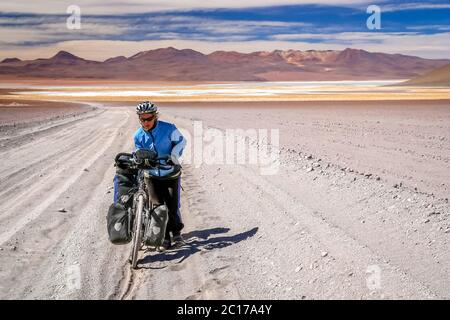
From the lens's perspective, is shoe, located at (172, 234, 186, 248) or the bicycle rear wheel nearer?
the bicycle rear wheel

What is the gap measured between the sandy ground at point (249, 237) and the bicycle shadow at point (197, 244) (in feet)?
0.05

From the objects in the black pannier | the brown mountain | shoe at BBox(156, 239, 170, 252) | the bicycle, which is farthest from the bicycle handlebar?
the brown mountain

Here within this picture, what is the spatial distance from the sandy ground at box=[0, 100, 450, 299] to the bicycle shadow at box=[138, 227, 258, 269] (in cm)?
1

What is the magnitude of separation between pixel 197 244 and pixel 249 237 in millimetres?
841

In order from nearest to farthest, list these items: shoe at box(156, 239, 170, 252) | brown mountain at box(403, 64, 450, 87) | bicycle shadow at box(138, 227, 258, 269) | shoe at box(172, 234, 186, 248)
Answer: bicycle shadow at box(138, 227, 258, 269) < shoe at box(156, 239, 170, 252) < shoe at box(172, 234, 186, 248) < brown mountain at box(403, 64, 450, 87)

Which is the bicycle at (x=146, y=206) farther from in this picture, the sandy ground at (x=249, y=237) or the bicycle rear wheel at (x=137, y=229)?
the sandy ground at (x=249, y=237)

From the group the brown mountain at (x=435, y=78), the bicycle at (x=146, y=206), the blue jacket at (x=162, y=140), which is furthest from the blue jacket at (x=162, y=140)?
the brown mountain at (x=435, y=78)

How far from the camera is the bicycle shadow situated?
686 cm

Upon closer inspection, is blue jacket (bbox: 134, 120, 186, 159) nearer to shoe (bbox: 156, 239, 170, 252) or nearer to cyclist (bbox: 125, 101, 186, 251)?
cyclist (bbox: 125, 101, 186, 251)

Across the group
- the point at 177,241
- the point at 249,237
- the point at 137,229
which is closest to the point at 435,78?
the point at 249,237

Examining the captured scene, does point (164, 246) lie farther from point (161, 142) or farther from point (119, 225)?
point (161, 142)

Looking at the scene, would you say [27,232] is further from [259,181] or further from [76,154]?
[76,154]

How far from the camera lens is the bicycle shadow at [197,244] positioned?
6855 mm

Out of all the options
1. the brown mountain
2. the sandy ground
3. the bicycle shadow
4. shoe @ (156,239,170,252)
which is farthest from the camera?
the brown mountain
